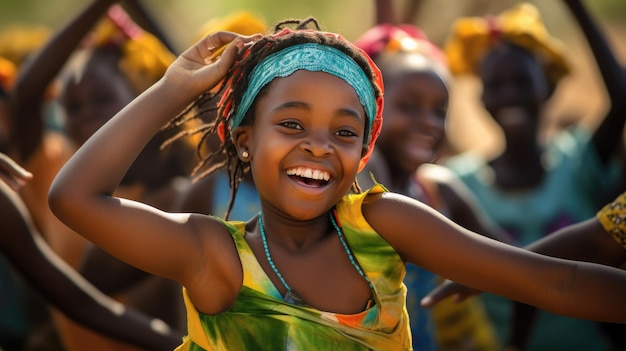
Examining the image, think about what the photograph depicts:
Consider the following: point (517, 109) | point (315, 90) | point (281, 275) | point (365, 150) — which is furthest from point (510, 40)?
point (281, 275)

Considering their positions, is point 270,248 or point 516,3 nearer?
point 270,248

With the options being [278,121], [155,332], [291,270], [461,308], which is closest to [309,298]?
[291,270]

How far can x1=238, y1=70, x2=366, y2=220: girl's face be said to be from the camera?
292cm

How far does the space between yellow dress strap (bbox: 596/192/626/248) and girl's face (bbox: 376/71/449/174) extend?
1590mm

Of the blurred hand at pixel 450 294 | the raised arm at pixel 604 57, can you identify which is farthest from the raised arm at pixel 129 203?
the raised arm at pixel 604 57

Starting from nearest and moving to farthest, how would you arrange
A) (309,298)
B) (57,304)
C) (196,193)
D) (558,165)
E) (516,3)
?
(309,298) → (57,304) → (196,193) → (558,165) → (516,3)

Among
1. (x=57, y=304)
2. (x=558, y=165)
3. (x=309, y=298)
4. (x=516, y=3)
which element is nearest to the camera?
(x=309, y=298)

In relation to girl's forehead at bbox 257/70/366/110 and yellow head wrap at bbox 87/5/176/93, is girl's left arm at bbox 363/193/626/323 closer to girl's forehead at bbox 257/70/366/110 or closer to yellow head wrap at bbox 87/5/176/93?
girl's forehead at bbox 257/70/366/110

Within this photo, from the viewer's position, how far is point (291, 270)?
3.00m

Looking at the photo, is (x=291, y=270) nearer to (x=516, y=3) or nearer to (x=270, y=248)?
(x=270, y=248)

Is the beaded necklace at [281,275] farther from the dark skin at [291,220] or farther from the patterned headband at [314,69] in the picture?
the patterned headband at [314,69]

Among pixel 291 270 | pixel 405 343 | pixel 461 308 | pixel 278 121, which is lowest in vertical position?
pixel 461 308

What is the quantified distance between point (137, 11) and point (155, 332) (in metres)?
2.91

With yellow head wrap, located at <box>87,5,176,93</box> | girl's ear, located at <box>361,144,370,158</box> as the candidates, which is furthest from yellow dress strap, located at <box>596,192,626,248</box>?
yellow head wrap, located at <box>87,5,176,93</box>
